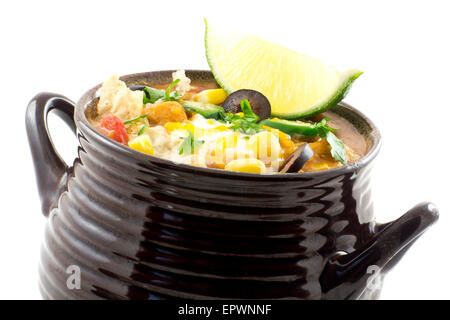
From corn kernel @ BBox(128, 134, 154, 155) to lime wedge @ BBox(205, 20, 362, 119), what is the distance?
64 cm

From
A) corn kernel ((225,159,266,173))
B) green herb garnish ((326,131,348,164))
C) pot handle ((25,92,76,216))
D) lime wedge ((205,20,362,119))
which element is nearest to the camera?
corn kernel ((225,159,266,173))

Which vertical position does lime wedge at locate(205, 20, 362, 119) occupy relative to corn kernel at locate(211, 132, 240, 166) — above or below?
above

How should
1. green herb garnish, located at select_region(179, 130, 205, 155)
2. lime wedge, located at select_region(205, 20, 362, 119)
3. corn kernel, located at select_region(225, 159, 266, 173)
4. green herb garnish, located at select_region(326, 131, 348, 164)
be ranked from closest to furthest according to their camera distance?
1. corn kernel, located at select_region(225, 159, 266, 173)
2. green herb garnish, located at select_region(179, 130, 205, 155)
3. green herb garnish, located at select_region(326, 131, 348, 164)
4. lime wedge, located at select_region(205, 20, 362, 119)

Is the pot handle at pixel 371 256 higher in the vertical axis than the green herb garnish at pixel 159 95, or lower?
lower

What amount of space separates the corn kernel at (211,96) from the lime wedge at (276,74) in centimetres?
3

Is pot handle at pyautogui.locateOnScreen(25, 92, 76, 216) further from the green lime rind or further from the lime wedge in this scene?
the green lime rind

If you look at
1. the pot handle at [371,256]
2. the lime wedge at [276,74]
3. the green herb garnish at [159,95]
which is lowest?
the pot handle at [371,256]

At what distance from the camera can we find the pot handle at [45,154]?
2250 millimetres

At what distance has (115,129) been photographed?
6.56 ft

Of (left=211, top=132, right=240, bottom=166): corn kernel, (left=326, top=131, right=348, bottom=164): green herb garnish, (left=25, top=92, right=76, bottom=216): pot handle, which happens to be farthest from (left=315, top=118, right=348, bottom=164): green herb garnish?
(left=25, top=92, right=76, bottom=216): pot handle

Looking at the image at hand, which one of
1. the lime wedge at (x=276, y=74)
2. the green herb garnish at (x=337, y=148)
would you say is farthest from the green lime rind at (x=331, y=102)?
the green herb garnish at (x=337, y=148)

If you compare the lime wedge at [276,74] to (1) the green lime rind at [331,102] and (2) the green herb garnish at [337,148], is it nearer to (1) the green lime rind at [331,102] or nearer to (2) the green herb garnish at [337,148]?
(1) the green lime rind at [331,102]

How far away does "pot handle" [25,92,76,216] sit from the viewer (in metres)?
2.25

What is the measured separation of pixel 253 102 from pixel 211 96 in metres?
0.18
